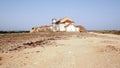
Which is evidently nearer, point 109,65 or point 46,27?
point 109,65

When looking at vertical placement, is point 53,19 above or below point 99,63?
above

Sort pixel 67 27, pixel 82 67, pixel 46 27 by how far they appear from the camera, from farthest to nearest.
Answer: pixel 46 27 → pixel 67 27 → pixel 82 67

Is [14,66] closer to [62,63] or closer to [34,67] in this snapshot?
[34,67]

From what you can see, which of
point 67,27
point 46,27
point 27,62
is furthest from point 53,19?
point 27,62

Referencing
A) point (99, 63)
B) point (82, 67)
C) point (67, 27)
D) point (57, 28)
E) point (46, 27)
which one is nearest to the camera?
point (82, 67)

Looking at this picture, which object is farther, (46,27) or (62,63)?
(46,27)

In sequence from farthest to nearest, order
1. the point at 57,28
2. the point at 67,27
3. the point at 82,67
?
the point at 57,28
the point at 67,27
the point at 82,67

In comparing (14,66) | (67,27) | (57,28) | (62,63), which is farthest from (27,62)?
(57,28)

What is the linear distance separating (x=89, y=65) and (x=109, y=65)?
142 cm

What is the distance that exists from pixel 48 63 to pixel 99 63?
3806 mm

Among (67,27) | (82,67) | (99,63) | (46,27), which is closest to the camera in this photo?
(82,67)

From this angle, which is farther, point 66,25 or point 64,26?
point 64,26

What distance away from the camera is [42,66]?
13312 millimetres

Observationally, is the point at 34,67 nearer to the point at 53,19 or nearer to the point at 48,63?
the point at 48,63
